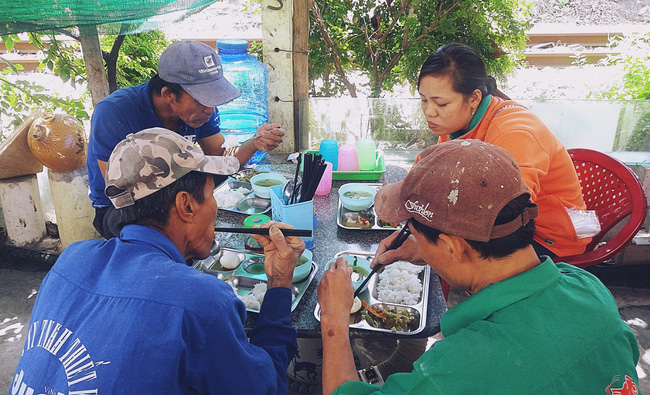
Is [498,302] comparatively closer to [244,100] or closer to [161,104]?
[161,104]

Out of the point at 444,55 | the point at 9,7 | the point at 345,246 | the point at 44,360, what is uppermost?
the point at 9,7

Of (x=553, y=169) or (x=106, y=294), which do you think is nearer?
(x=106, y=294)

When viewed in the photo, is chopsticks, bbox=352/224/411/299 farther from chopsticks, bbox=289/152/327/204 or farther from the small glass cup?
the small glass cup

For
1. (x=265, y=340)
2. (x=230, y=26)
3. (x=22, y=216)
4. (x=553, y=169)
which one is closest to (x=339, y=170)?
(x=553, y=169)

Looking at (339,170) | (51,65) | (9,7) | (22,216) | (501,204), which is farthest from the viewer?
(51,65)

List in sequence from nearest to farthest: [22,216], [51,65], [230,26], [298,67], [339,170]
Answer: [339,170] → [298,67] → [22,216] → [51,65] → [230,26]

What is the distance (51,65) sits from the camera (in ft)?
15.6

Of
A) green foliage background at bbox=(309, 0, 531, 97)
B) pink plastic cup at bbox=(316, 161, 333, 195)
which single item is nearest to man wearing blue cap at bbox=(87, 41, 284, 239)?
pink plastic cup at bbox=(316, 161, 333, 195)

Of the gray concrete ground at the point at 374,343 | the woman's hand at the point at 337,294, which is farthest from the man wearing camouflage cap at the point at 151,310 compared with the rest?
the gray concrete ground at the point at 374,343

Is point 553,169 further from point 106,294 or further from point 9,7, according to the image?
point 9,7

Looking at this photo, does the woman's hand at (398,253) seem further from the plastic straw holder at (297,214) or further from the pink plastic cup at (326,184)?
the pink plastic cup at (326,184)

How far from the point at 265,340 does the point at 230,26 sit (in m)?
13.1

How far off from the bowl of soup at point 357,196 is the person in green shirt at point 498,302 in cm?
138

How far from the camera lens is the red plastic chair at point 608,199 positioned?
258 cm
